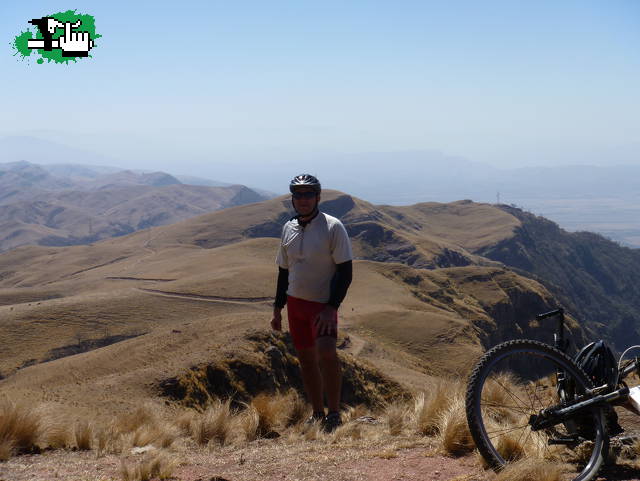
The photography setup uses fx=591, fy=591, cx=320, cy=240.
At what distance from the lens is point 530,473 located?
13.1 ft

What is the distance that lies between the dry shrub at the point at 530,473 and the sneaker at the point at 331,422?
2472mm

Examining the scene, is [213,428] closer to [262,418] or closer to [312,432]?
[262,418]

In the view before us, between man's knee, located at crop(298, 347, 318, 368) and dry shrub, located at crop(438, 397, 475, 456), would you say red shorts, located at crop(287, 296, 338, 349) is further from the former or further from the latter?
dry shrub, located at crop(438, 397, 475, 456)

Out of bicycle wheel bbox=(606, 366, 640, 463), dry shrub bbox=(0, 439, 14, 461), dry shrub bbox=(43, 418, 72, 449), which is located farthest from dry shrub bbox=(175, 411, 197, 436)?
bicycle wheel bbox=(606, 366, 640, 463)

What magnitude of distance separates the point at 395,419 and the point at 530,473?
2474 mm

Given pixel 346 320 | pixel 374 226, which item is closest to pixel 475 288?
pixel 346 320

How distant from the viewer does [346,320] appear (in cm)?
4106

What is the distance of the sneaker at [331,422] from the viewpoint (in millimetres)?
6258

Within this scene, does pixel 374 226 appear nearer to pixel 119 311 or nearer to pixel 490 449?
pixel 119 311

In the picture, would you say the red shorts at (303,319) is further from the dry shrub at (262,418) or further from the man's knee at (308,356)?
the dry shrub at (262,418)

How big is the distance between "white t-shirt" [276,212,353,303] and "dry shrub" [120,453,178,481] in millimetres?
2011

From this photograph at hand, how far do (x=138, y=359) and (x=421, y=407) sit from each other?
14120mm

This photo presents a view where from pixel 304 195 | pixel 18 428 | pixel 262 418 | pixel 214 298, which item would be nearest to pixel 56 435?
pixel 18 428

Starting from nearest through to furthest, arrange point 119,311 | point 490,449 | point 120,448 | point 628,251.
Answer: point 490,449 < point 120,448 < point 119,311 < point 628,251
